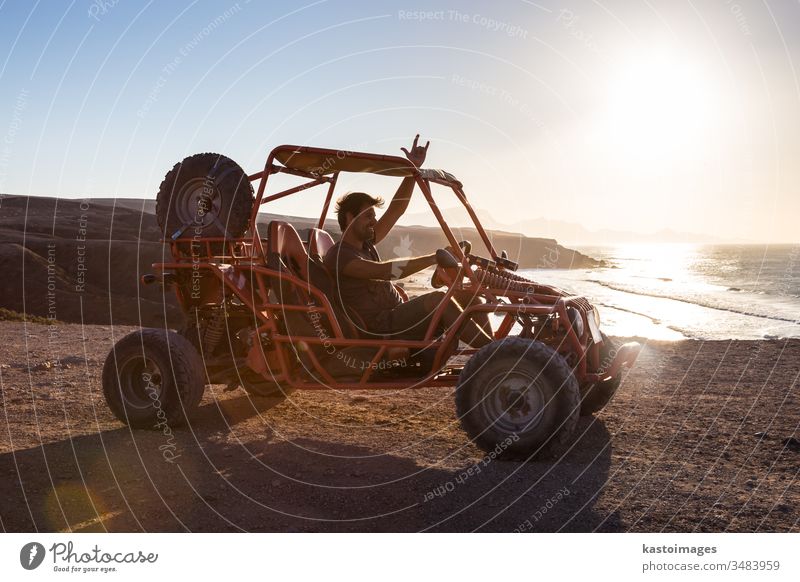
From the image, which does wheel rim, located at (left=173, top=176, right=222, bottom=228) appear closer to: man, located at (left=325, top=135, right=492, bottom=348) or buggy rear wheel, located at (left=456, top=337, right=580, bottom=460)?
man, located at (left=325, top=135, right=492, bottom=348)

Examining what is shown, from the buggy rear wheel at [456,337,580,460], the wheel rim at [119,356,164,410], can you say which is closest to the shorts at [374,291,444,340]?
the buggy rear wheel at [456,337,580,460]

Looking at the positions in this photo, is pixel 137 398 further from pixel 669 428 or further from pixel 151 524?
pixel 669 428

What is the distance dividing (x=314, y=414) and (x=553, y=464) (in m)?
3.08

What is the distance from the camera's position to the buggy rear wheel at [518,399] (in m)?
6.22

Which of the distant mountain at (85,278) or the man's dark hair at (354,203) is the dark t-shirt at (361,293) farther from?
the distant mountain at (85,278)

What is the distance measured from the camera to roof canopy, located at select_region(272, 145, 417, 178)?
701 centimetres

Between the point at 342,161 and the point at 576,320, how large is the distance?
2748 millimetres

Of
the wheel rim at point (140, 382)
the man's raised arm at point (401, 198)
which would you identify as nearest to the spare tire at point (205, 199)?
the wheel rim at point (140, 382)

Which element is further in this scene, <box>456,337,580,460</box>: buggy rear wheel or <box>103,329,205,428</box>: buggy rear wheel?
<box>103,329,205,428</box>: buggy rear wheel

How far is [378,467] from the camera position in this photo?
21.1 ft

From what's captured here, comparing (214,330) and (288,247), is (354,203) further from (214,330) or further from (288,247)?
(214,330)

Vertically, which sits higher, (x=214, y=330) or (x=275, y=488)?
(x=214, y=330)

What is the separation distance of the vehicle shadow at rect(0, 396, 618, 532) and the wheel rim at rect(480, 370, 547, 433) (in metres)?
0.35

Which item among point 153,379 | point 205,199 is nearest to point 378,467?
point 153,379
